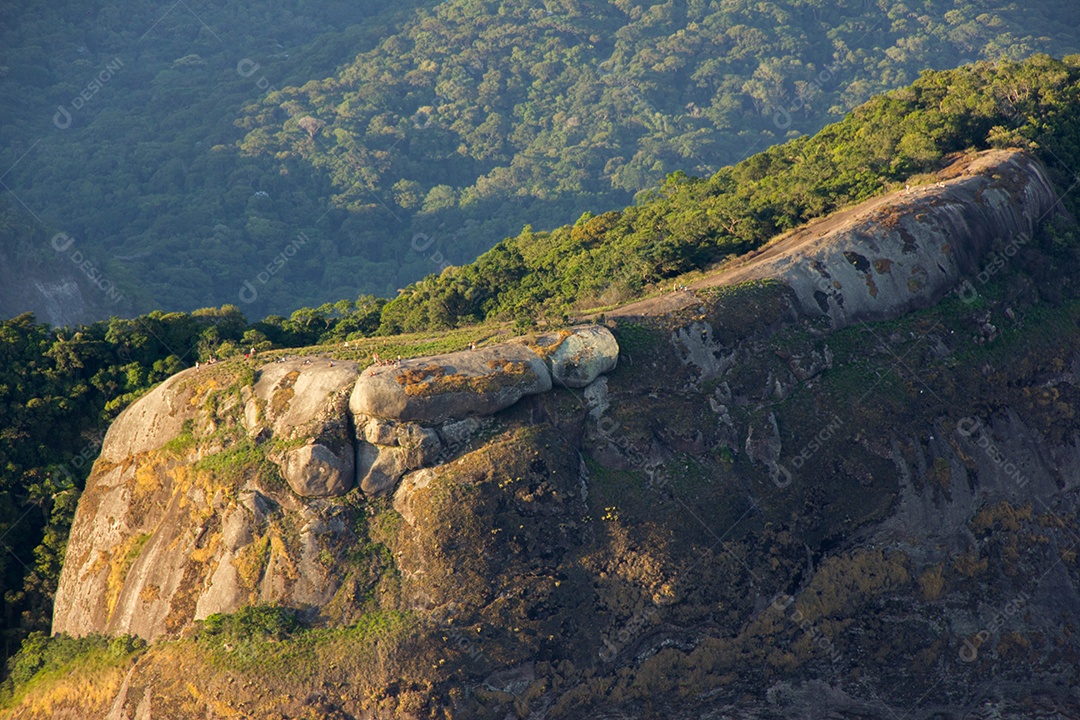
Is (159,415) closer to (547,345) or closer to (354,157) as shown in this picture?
(547,345)

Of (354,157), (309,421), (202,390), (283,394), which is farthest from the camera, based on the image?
(354,157)

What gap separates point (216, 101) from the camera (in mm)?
197500

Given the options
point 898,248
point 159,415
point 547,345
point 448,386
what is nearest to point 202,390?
point 159,415

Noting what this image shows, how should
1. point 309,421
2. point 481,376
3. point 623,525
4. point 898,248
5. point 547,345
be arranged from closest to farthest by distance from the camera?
point 623,525, point 309,421, point 481,376, point 547,345, point 898,248

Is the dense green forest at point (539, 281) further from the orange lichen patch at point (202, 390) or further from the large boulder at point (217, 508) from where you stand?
the orange lichen patch at point (202, 390)

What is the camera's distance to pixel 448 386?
41.2m

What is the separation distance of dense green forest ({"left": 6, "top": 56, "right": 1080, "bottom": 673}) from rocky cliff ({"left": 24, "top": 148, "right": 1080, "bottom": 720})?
413cm

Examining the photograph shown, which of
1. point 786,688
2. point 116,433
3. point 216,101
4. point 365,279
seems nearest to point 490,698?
point 786,688

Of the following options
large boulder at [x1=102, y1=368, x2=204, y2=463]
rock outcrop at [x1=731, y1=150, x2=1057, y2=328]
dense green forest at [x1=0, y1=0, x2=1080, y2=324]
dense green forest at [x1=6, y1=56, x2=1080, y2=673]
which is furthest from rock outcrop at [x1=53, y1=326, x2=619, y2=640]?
dense green forest at [x1=0, y1=0, x2=1080, y2=324]

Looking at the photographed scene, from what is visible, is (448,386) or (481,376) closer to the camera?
(448,386)

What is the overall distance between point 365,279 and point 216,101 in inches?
2514

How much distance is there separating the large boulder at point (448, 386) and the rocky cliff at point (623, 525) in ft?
0.33

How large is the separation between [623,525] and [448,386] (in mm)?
8043

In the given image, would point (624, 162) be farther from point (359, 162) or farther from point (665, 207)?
point (665, 207)
